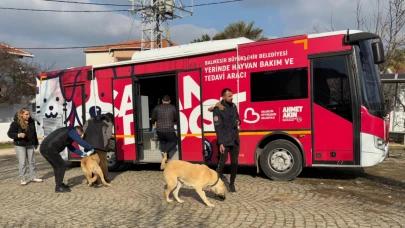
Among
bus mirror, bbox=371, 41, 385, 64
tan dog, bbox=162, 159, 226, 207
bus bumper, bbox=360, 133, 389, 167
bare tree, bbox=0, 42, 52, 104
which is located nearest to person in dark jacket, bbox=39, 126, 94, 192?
tan dog, bbox=162, 159, 226, 207

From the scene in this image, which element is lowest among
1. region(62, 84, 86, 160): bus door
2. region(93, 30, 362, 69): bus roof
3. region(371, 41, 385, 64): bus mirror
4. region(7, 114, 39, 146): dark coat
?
region(7, 114, 39, 146): dark coat

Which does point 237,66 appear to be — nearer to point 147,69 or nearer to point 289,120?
point 289,120

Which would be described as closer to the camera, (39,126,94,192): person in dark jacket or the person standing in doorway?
(39,126,94,192): person in dark jacket

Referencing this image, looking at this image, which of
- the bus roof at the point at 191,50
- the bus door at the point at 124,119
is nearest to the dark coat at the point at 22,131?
the bus door at the point at 124,119

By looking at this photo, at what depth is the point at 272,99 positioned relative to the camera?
7090 mm

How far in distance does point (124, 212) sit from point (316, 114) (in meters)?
4.00

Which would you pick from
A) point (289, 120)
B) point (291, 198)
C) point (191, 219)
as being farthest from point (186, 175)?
point (289, 120)

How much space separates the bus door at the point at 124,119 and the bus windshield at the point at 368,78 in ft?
17.6

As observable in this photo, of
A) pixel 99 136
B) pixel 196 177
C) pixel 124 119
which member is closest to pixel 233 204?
pixel 196 177

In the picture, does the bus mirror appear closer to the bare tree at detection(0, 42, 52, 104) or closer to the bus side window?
the bus side window

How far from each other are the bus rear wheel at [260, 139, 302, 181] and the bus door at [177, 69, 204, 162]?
4.98ft

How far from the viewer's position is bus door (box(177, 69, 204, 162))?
7.86 meters

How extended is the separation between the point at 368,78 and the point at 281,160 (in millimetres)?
2331

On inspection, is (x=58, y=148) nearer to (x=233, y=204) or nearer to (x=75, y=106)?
(x=75, y=106)
